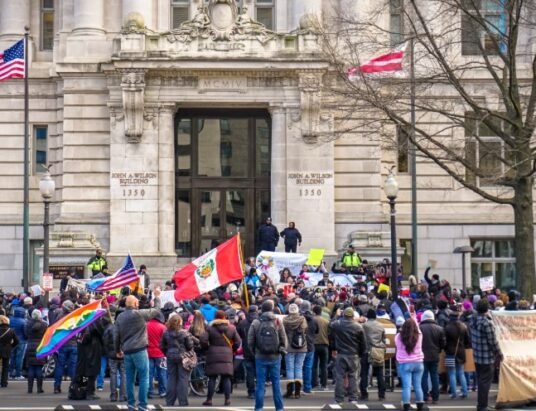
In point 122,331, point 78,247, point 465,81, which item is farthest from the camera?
point 465,81

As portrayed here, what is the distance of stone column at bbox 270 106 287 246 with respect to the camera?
148ft

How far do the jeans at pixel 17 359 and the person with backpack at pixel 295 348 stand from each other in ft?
23.8

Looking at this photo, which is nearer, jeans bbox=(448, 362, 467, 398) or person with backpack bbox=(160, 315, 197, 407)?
person with backpack bbox=(160, 315, 197, 407)

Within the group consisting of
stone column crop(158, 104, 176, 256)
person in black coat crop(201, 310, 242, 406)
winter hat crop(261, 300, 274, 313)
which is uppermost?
stone column crop(158, 104, 176, 256)

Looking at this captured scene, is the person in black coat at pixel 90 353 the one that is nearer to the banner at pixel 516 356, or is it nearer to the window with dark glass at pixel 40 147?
the banner at pixel 516 356

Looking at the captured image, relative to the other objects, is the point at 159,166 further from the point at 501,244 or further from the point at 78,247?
the point at 501,244

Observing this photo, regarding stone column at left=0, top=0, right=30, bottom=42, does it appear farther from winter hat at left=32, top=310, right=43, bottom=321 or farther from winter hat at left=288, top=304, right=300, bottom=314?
winter hat at left=288, top=304, right=300, bottom=314

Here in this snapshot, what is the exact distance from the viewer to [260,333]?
74.4 ft

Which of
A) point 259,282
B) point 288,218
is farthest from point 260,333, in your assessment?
point 288,218

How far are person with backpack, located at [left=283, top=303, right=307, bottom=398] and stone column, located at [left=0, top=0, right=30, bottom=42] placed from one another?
26.2 metres

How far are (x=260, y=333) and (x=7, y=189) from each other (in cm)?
2694

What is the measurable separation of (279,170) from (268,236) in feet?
12.3

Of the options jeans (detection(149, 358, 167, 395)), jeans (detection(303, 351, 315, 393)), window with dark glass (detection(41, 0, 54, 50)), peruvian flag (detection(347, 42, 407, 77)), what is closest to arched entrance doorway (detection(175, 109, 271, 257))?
window with dark glass (detection(41, 0, 54, 50))

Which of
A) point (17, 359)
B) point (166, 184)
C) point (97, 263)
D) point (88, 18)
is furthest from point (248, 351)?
point (88, 18)
